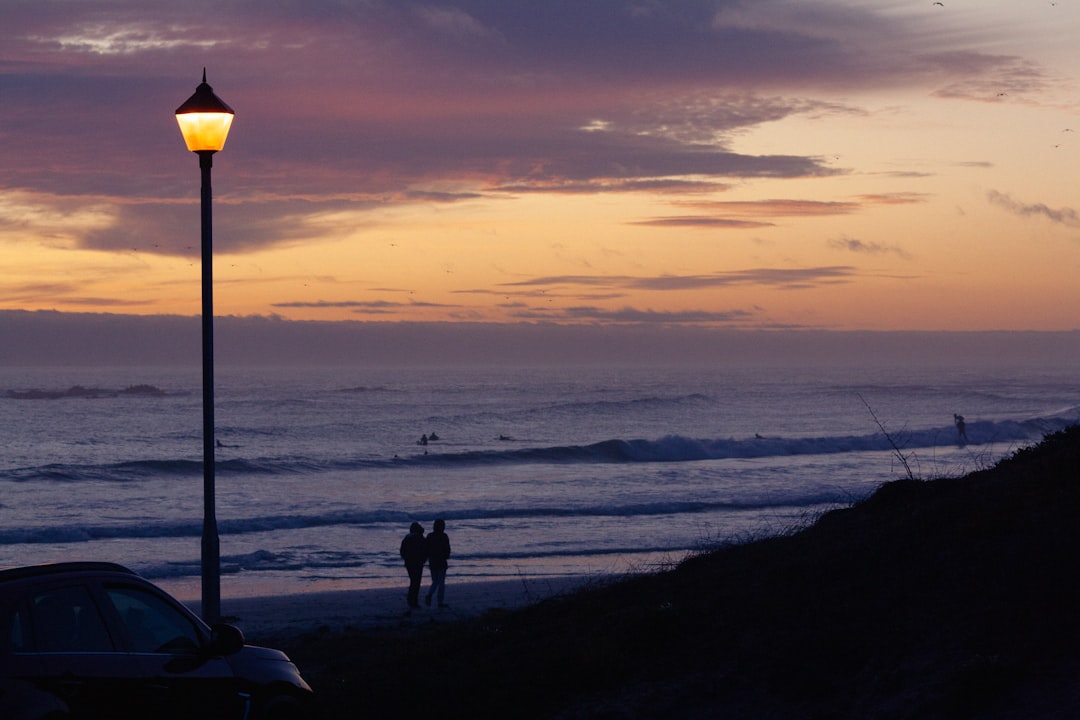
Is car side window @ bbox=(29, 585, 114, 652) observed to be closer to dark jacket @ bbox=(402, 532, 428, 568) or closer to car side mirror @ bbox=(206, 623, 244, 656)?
car side mirror @ bbox=(206, 623, 244, 656)

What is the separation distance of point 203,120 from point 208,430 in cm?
259

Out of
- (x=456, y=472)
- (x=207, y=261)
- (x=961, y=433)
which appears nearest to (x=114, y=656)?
(x=207, y=261)

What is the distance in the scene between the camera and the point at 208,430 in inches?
357

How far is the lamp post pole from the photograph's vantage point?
29.6 feet

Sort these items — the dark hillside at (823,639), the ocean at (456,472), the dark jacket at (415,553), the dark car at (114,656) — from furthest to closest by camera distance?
the ocean at (456,472) → the dark jacket at (415,553) → the dark hillside at (823,639) → the dark car at (114,656)

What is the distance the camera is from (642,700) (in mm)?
7730

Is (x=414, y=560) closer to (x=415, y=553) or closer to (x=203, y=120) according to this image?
(x=415, y=553)

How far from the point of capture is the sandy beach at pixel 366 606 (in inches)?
639

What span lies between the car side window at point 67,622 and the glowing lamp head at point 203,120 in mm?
5187

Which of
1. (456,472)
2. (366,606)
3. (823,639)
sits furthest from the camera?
(456,472)

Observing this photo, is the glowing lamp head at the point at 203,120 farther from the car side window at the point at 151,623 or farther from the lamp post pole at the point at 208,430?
the car side window at the point at 151,623

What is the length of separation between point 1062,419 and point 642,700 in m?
72.1

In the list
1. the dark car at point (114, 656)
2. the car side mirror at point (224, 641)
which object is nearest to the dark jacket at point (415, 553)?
the dark car at point (114, 656)

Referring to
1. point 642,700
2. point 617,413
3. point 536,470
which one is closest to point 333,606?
point 642,700
